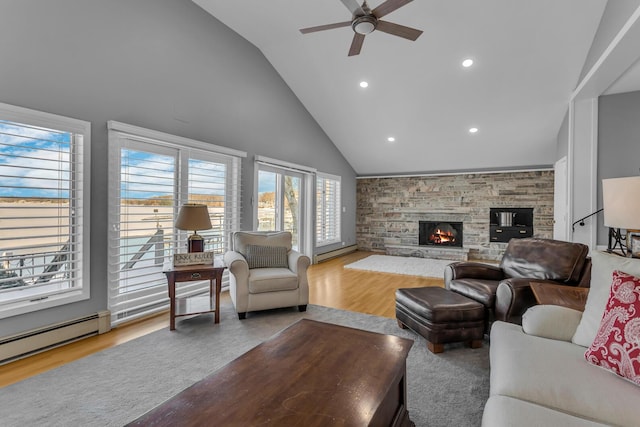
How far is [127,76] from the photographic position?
3143 mm

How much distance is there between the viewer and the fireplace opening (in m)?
7.79

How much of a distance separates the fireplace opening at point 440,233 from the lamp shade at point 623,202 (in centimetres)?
536

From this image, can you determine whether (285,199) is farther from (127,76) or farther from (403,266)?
(127,76)

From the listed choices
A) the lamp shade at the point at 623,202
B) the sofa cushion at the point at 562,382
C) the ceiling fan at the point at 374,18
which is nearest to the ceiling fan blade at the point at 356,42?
the ceiling fan at the point at 374,18

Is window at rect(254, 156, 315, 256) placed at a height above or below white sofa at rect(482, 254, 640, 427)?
above

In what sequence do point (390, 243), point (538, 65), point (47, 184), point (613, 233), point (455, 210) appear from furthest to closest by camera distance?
point (390, 243), point (455, 210), point (538, 65), point (613, 233), point (47, 184)

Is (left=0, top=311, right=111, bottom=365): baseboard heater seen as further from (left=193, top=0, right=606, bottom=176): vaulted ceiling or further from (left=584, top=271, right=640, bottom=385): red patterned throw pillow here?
(left=193, top=0, right=606, bottom=176): vaulted ceiling

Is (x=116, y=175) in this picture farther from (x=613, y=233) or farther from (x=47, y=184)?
(x=613, y=233)

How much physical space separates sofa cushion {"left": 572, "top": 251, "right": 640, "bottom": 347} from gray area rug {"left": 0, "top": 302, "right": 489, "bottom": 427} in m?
0.72

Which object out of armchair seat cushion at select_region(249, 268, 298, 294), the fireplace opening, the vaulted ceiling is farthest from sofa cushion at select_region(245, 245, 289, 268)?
the fireplace opening

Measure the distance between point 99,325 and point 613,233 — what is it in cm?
572

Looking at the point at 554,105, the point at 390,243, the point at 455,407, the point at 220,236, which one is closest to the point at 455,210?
the point at 390,243

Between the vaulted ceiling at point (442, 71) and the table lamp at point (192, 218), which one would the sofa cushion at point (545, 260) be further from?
the table lamp at point (192, 218)

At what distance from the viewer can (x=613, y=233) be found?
11.9 ft
